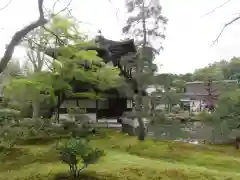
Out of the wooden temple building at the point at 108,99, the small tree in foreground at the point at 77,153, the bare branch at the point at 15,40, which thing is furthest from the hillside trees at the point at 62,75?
the bare branch at the point at 15,40

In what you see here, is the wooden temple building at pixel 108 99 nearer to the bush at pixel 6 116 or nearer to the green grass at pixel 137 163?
the green grass at pixel 137 163

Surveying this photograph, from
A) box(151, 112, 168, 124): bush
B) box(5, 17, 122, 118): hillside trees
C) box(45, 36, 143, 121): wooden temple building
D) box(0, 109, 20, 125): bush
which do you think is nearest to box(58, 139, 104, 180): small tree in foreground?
box(0, 109, 20, 125): bush

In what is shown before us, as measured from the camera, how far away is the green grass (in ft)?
21.7

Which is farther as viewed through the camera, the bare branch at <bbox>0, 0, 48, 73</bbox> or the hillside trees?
the hillside trees

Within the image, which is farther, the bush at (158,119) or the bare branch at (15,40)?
the bush at (158,119)

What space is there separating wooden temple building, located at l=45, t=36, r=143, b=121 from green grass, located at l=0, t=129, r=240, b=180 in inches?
154

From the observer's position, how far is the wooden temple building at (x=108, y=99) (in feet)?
52.4

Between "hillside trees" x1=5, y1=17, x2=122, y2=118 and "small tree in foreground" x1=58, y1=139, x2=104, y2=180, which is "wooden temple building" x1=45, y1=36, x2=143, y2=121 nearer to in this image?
"hillside trees" x1=5, y1=17, x2=122, y2=118

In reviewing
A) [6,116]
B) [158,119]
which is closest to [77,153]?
[6,116]

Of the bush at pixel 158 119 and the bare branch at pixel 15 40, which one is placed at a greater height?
the bare branch at pixel 15 40

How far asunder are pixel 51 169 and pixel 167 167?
293 cm

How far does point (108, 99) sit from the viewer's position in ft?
57.0

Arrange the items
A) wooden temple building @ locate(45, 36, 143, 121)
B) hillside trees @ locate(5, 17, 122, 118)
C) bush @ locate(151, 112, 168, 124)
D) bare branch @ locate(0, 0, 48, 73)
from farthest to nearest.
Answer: wooden temple building @ locate(45, 36, 143, 121)
bush @ locate(151, 112, 168, 124)
hillside trees @ locate(5, 17, 122, 118)
bare branch @ locate(0, 0, 48, 73)

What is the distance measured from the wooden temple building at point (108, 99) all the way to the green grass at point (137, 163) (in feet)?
12.8
